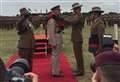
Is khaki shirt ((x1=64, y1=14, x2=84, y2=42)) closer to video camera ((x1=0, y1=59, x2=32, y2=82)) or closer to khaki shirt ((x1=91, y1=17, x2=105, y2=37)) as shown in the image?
khaki shirt ((x1=91, y1=17, x2=105, y2=37))

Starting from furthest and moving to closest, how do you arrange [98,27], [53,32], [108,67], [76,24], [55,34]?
[76,24]
[55,34]
[53,32]
[98,27]
[108,67]

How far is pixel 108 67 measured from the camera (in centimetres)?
188

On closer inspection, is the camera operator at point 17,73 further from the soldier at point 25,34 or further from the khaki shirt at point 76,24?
the khaki shirt at point 76,24

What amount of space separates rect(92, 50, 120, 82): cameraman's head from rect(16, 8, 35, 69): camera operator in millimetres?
7645

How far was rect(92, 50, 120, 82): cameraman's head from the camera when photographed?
6.00ft

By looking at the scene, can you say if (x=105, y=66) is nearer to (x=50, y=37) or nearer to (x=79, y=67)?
(x=50, y=37)

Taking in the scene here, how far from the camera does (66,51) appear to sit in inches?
658

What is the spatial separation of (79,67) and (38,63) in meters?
2.38

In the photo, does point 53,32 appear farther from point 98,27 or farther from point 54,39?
point 98,27

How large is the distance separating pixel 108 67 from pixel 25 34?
7833mm

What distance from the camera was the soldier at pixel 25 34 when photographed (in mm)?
9578

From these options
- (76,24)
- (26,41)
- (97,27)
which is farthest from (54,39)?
(97,27)

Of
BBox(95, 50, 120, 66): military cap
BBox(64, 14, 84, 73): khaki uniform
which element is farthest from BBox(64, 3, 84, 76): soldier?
BBox(95, 50, 120, 66): military cap

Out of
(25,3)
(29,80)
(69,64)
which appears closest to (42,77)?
(69,64)
